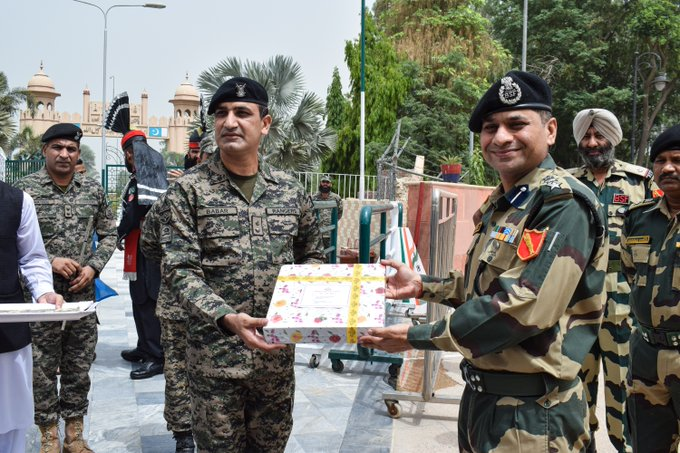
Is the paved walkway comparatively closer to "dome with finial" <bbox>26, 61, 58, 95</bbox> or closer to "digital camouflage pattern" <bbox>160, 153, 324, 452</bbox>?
"digital camouflage pattern" <bbox>160, 153, 324, 452</bbox>

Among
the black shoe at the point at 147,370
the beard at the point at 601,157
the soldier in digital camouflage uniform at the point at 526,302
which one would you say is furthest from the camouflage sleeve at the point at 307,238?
the black shoe at the point at 147,370

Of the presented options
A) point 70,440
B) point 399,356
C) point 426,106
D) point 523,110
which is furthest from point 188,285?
point 426,106

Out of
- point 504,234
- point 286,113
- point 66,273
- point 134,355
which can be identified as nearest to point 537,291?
point 504,234

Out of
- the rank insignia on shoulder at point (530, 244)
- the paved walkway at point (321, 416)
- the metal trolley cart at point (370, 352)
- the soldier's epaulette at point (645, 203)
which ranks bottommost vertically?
the paved walkway at point (321, 416)

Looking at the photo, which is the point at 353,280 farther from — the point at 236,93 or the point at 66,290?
the point at 66,290

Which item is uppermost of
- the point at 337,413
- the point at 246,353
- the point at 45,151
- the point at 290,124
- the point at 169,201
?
the point at 290,124

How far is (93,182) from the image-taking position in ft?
14.6

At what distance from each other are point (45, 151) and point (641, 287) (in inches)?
146

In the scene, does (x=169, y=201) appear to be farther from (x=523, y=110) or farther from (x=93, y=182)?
(x=93, y=182)

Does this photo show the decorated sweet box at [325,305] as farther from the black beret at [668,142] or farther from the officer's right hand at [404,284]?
the black beret at [668,142]

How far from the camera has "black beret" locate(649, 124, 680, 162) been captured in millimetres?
3217

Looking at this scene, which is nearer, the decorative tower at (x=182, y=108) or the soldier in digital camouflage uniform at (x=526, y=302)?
the soldier in digital camouflage uniform at (x=526, y=302)

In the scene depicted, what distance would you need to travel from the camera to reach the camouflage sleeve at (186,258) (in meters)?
2.38

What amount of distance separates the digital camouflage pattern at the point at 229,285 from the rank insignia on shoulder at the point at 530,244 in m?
1.09
